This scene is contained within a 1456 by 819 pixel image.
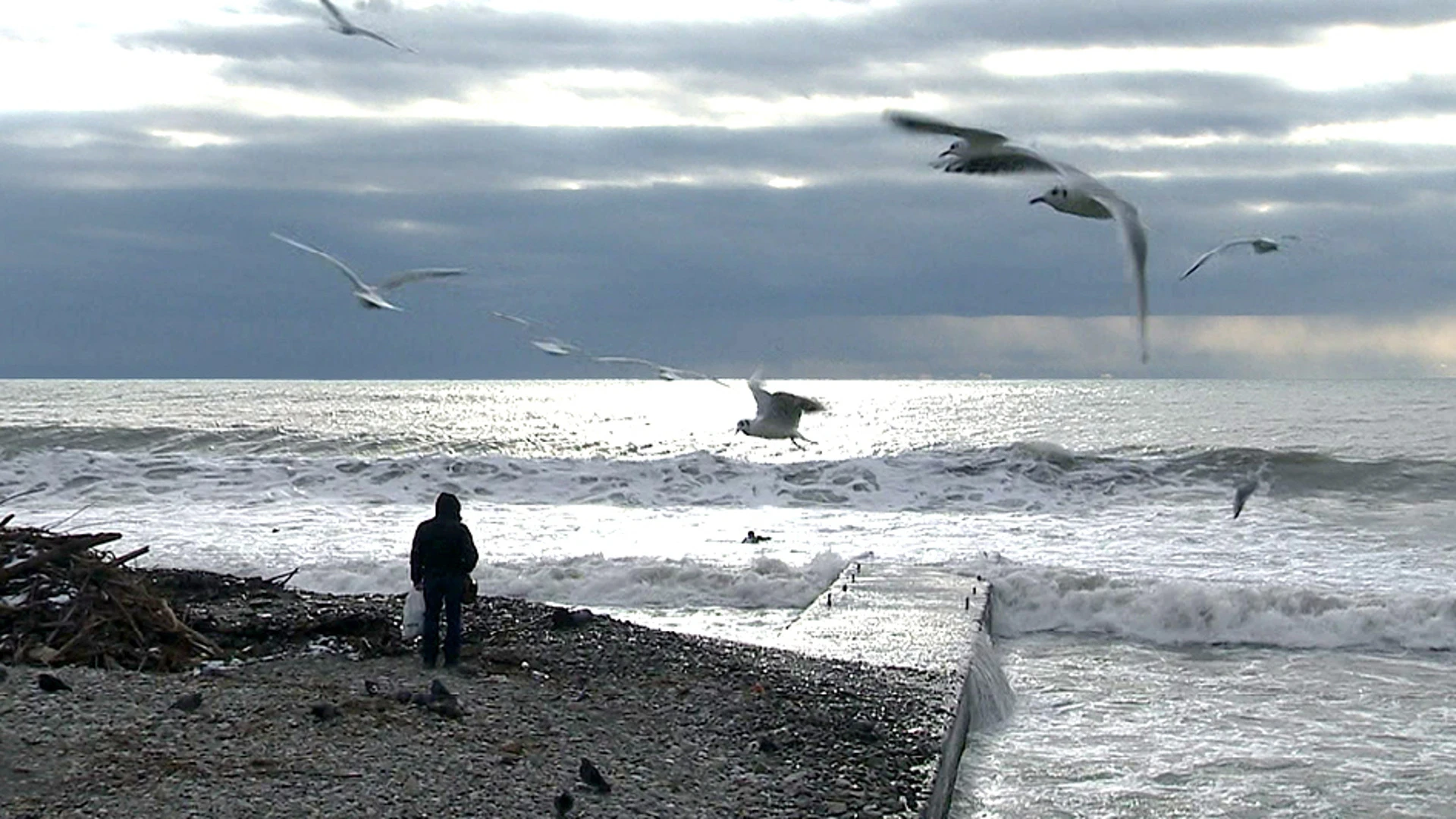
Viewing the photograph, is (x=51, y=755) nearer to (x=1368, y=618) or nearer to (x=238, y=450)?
(x=1368, y=618)

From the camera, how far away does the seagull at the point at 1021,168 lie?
454 cm

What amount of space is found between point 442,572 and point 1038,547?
1117 centimetres

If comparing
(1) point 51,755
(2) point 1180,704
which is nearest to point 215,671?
(1) point 51,755

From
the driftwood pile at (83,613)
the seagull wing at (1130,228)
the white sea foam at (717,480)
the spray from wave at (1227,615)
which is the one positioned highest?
the seagull wing at (1130,228)

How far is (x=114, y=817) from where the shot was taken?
5078mm

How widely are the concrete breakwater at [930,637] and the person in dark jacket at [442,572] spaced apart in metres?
2.22

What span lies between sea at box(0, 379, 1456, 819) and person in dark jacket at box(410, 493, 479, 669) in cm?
289

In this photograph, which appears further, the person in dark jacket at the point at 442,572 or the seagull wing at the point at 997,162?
the person in dark jacket at the point at 442,572

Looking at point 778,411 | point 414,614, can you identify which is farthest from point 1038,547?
point 414,614

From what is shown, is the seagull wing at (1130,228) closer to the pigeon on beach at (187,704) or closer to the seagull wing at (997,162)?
the seagull wing at (997,162)

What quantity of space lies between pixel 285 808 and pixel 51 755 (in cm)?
119

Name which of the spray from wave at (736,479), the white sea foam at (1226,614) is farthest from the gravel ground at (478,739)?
the spray from wave at (736,479)

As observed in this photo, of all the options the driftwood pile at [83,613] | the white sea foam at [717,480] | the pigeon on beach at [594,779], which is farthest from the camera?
the white sea foam at [717,480]

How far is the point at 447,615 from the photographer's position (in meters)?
8.06
